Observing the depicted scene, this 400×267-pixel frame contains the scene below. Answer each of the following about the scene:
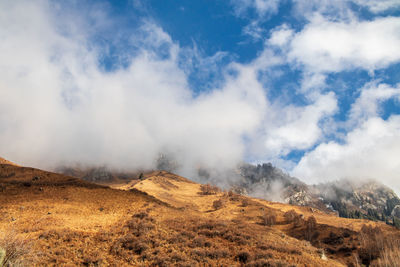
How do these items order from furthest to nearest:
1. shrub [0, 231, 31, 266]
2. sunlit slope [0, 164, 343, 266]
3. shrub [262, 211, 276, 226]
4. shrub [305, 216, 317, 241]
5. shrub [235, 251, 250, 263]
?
shrub [262, 211, 276, 226], shrub [305, 216, 317, 241], shrub [235, 251, 250, 263], sunlit slope [0, 164, 343, 266], shrub [0, 231, 31, 266]

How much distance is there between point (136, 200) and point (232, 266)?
61.7ft

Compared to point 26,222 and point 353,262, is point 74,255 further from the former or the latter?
point 353,262

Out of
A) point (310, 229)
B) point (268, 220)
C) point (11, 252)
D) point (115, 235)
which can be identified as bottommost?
point (115, 235)

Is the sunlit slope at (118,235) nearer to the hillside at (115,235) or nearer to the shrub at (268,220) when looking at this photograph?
the hillside at (115,235)

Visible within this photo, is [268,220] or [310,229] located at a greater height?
A: [268,220]

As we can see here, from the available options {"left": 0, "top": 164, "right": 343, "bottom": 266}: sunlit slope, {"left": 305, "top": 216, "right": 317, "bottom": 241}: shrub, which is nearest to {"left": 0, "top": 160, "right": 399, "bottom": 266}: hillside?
{"left": 0, "top": 164, "right": 343, "bottom": 266}: sunlit slope

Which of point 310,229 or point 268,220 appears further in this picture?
point 268,220

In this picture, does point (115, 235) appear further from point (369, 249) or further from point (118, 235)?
point (369, 249)

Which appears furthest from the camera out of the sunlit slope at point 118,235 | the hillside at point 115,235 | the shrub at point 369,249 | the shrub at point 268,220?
the shrub at point 268,220

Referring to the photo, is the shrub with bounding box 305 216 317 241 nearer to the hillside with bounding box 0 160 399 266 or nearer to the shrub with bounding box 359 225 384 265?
the shrub with bounding box 359 225 384 265

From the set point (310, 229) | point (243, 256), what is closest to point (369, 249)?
point (310, 229)

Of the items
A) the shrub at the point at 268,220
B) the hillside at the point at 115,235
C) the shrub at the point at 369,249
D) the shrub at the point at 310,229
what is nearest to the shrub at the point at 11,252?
the hillside at the point at 115,235

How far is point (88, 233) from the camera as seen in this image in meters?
18.0

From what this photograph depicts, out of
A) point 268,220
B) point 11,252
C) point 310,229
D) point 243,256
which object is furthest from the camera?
point 268,220
